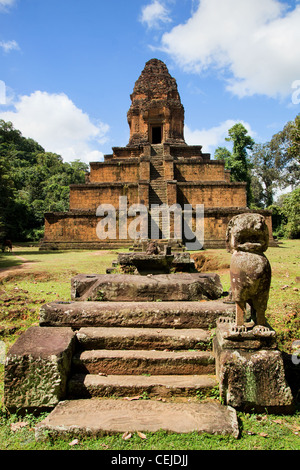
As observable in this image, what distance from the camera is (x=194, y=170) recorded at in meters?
18.3

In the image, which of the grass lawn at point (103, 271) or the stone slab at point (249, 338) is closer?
the grass lawn at point (103, 271)

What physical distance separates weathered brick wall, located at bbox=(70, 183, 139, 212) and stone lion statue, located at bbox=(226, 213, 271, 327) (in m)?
14.2

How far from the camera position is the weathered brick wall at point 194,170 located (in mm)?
18172

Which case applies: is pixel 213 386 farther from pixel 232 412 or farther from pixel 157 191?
pixel 157 191

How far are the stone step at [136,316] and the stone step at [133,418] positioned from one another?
93 cm

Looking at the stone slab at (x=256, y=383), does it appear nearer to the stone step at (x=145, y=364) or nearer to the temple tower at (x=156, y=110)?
the stone step at (x=145, y=364)

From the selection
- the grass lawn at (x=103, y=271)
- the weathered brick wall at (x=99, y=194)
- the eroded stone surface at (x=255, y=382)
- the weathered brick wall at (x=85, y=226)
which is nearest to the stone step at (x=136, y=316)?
the eroded stone surface at (x=255, y=382)

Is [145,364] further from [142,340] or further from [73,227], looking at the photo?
[73,227]

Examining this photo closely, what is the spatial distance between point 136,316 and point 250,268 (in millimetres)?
1482

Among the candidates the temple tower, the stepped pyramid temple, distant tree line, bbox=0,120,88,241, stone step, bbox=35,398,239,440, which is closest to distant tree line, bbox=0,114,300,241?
distant tree line, bbox=0,120,88,241

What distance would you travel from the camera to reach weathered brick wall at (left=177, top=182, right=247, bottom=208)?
55.0 ft

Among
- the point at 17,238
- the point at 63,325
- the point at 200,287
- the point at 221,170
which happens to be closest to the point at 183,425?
the point at 63,325

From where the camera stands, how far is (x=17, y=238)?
2580cm

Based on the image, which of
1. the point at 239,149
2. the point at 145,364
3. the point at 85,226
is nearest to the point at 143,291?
the point at 145,364
